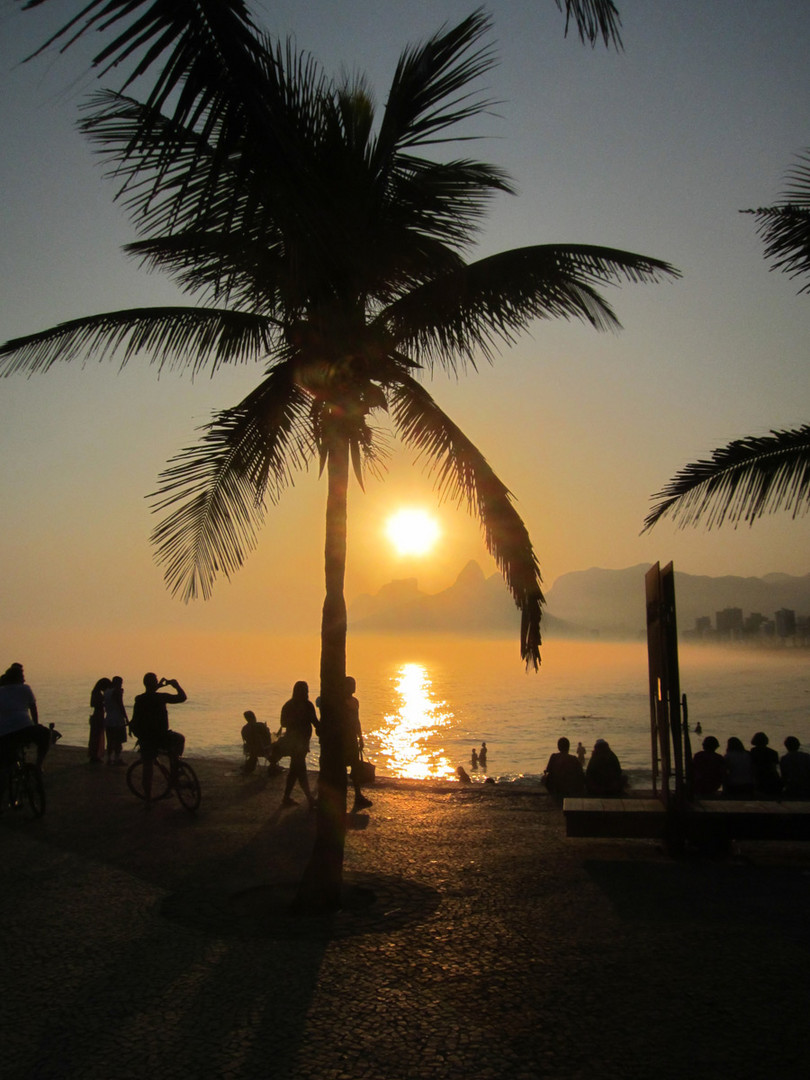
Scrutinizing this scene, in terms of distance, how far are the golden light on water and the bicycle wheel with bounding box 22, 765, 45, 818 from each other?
40264mm

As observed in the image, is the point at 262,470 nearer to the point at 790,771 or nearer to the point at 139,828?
the point at 139,828

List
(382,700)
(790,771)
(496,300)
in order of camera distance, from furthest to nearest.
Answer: (382,700) → (790,771) → (496,300)

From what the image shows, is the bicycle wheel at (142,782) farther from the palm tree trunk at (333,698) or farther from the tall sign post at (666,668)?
the tall sign post at (666,668)

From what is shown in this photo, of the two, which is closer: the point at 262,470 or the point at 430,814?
the point at 262,470

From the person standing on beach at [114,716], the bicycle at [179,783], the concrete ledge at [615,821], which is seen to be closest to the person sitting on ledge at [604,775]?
the concrete ledge at [615,821]

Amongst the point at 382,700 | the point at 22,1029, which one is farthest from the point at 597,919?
the point at 382,700

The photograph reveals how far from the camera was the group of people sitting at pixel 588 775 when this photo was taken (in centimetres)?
1254

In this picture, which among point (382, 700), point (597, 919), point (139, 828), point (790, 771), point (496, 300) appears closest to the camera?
point (597, 919)

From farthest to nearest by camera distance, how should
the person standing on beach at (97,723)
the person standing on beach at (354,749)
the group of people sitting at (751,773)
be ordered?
the person standing on beach at (97,723), the person standing on beach at (354,749), the group of people sitting at (751,773)

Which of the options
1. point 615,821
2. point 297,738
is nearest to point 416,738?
point 297,738

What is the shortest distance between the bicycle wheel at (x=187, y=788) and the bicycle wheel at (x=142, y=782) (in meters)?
0.21

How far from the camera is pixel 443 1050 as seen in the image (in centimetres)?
473

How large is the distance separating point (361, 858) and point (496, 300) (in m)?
6.08

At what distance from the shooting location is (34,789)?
1190cm
